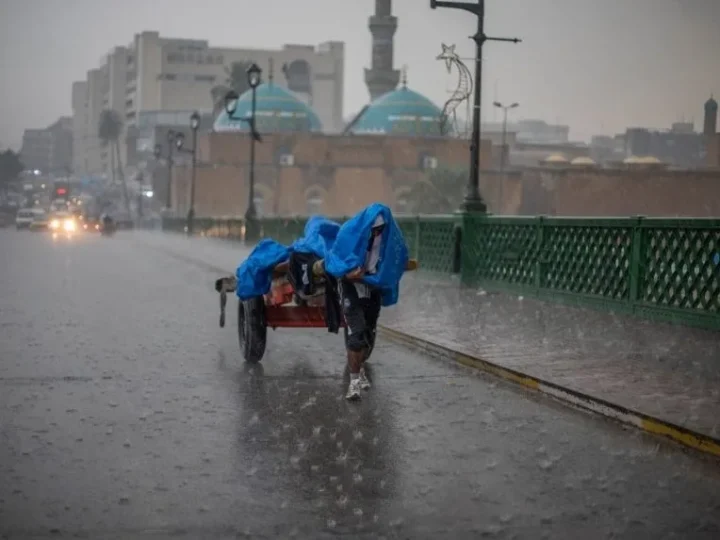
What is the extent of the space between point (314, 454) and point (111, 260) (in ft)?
88.2

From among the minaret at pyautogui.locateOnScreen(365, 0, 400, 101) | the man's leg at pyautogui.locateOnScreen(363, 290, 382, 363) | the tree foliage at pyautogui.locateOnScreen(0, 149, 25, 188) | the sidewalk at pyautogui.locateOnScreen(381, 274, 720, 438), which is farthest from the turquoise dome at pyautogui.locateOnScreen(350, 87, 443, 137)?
the man's leg at pyautogui.locateOnScreen(363, 290, 382, 363)

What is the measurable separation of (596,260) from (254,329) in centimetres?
642

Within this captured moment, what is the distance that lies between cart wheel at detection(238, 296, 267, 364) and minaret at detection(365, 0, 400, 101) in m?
89.9

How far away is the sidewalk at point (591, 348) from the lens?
27.7ft

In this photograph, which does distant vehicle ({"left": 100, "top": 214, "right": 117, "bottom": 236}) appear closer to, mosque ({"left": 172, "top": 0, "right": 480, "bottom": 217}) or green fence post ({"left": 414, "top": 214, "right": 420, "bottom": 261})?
mosque ({"left": 172, "top": 0, "right": 480, "bottom": 217})

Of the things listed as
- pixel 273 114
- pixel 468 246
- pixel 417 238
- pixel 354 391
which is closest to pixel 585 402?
pixel 354 391

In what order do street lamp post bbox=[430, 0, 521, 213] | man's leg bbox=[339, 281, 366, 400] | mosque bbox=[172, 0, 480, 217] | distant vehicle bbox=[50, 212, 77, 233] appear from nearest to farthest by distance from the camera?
man's leg bbox=[339, 281, 366, 400] < street lamp post bbox=[430, 0, 521, 213] < distant vehicle bbox=[50, 212, 77, 233] < mosque bbox=[172, 0, 480, 217]

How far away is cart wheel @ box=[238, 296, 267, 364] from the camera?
10.7 metres

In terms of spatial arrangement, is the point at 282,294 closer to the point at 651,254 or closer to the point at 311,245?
the point at 311,245

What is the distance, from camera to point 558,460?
22.1 feet

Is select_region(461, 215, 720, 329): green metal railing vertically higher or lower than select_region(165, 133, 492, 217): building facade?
lower

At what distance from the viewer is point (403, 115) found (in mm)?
93312

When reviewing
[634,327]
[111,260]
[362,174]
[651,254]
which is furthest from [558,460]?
[362,174]

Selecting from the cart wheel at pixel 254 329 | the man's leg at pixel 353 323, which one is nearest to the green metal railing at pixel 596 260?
the cart wheel at pixel 254 329
